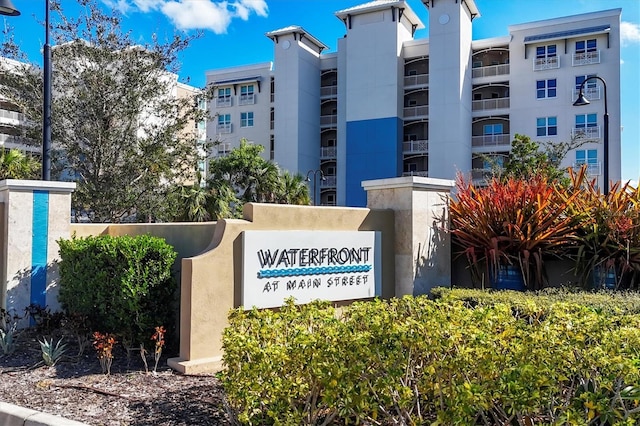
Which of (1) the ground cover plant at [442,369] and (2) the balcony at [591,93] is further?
(2) the balcony at [591,93]

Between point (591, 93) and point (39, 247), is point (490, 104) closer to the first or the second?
point (591, 93)

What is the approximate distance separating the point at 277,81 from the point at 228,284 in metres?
41.0

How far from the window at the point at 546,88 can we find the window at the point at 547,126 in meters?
1.63

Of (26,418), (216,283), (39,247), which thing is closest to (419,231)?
(216,283)

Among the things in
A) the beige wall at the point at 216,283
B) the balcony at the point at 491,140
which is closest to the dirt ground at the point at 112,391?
the beige wall at the point at 216,283

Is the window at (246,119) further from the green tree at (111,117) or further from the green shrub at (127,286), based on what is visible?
the green shrub at (127,286)

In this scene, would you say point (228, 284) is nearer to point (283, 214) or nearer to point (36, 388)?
point (283, 214)

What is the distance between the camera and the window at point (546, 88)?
39.3 metres

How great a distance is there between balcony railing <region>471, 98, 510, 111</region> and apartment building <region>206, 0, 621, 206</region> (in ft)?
0.24

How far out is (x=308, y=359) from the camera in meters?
4.38

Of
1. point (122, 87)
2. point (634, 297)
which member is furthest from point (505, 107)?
point (634, 297)

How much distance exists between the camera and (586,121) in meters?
38.1

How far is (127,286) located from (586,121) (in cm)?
3808

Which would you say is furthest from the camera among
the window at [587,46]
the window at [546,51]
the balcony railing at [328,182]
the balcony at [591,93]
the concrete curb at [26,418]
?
the balcony railing at [328,182]
